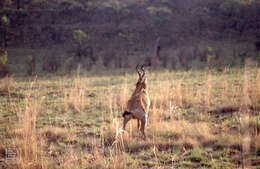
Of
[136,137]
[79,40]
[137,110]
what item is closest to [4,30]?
Answer: [79,40]

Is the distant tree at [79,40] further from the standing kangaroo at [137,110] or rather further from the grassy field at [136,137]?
the standing kangaroo at [137,110]

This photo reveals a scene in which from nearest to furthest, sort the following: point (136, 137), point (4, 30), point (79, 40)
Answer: point (136, 137), point (4, 30), point (79, 40)

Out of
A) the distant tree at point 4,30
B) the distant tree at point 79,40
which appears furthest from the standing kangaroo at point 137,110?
the distant tree at point 4,30

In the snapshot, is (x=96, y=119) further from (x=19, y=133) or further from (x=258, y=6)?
(x=258, y=6)

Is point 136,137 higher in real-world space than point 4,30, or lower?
lower

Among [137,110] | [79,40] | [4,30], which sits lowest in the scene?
[137,110]

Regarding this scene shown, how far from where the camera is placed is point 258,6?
3694 centimetres

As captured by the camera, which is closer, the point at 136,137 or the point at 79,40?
the point at 136,137

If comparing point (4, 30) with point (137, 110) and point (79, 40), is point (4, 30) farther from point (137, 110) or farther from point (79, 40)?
point (137, 110)

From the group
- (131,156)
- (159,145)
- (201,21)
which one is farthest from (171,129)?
(201,21)

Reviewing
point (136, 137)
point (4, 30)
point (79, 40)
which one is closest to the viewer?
point (136, 137)

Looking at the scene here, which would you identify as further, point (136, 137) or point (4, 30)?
point (4, 30)

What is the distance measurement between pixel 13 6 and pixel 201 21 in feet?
85.6

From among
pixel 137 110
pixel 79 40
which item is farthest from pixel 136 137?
pixel 79 40
